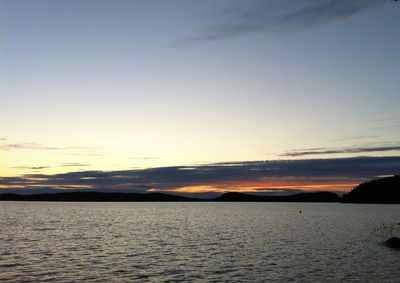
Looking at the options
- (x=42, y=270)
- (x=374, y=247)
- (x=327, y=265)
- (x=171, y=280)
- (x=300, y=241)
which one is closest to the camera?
(x=171, y=280)

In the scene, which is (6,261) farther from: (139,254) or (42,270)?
(139,254)

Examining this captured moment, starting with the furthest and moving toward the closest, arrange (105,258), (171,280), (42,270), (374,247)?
(374,247), (105,258), (42,270), (171,280)

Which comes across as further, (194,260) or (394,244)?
(394,244)

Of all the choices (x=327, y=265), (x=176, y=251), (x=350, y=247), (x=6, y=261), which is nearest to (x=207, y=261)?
(x=176, y=251)

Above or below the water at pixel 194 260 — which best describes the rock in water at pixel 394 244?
below

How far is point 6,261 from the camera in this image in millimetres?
50906

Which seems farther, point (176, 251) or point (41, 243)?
point (41, 243)

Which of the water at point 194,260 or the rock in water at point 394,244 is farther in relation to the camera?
the rock in water at point 394,244

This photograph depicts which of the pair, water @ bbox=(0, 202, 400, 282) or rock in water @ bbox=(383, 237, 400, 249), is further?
rock in water @ bbox=(383, 237, 400, 249)

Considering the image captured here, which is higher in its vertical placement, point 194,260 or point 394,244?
point 194,260

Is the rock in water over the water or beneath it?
beneath

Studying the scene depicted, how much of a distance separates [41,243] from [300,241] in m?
47.3

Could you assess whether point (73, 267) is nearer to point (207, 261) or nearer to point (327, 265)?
point (207, 261)

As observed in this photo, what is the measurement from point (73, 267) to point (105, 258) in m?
7.54
